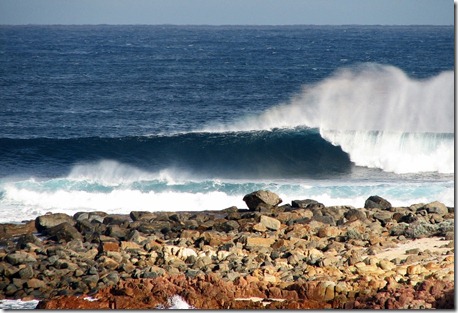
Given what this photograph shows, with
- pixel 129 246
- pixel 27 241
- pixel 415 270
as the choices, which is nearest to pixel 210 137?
pixel 27 241

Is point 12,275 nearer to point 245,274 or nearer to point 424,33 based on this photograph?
point 245,274

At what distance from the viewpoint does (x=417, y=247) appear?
12547 millimetres

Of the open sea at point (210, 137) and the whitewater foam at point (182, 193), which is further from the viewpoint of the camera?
the open sea at point (210, 137)

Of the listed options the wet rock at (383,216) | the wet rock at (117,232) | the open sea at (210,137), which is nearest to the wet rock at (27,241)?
the wet rock at (117,232)

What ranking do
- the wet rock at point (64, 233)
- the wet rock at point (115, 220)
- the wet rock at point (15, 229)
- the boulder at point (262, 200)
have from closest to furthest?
the wet rock at point (64, 233) → the wet rock at point (15, 229) → the wet rock at point (115, 220) → the boulder at point (262, 200)

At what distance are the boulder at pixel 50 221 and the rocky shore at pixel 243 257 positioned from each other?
1 centimetres

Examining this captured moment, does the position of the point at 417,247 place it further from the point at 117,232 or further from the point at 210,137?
the point at 210,137

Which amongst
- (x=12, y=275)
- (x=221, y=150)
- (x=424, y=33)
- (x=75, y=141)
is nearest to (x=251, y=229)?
(x=12, y=275)

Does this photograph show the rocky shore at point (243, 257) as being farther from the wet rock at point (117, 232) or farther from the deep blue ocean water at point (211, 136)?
the deep blue ocean water at point (211, 136)

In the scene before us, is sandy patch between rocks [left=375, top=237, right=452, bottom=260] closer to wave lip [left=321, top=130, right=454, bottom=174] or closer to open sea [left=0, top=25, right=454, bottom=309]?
open sea [left=0, top=25, right=454, bottom=309]

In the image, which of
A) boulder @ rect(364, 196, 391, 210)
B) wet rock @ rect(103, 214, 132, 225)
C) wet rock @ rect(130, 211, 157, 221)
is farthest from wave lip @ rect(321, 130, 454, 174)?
wet rock @ rect(103, 214, 132, 225)

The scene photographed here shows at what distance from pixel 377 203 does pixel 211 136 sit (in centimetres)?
765

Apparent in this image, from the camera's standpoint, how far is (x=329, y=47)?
4981cm

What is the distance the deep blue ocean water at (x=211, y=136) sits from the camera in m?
16.8
